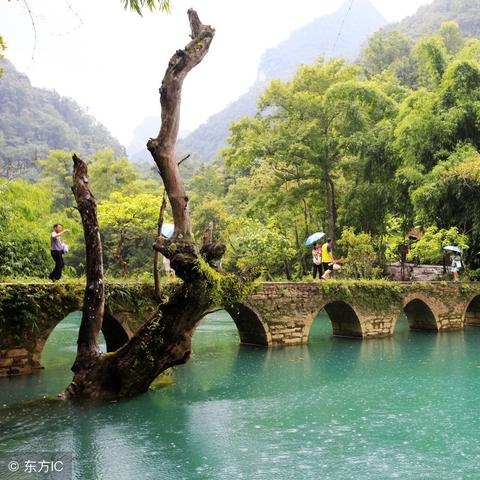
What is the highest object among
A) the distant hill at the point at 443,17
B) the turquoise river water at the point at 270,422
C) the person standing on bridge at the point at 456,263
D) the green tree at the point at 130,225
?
the distant hill at the point at 443,17

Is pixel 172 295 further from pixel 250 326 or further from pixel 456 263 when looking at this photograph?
pixel 456 263

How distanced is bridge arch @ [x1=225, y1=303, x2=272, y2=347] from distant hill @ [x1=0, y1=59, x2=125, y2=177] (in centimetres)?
3846

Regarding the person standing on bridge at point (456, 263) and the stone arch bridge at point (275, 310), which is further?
the person standing on bridge at point (456, 263)

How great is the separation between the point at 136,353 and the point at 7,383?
332cm

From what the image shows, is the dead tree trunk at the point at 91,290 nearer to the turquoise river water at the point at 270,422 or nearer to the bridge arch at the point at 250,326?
the turquoise river water at the point at 270,422

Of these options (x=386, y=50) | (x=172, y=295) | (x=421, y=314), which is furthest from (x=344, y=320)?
(x=386, y=50)

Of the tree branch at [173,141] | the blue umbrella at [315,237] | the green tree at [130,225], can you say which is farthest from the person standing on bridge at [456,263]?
the tree branch at [173,141]

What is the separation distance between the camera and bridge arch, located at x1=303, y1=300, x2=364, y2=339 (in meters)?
15.7

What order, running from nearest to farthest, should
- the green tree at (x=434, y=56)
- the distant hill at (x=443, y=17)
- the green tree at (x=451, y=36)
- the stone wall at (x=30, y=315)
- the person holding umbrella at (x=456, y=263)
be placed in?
1. the stone wall at (x=30, y=315)
2. the person holding umbrella at (x=456, y=263)
3. the green tree at (x=434, y=56)
4. the green tree at (x=451, y=36)
5. the distant hill at (x=443, y=17)

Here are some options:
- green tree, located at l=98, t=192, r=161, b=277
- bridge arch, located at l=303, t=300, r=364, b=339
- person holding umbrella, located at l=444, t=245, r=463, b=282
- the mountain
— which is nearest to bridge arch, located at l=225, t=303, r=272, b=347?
bridge arch, located at l=303, t=300, r=364, b=339

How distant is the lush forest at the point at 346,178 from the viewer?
17.9 metres

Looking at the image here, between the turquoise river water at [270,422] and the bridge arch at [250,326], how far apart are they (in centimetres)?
109

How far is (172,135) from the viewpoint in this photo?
741cm

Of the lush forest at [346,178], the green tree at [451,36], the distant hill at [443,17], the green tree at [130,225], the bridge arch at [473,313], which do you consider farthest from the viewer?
the distant hill at [443,17]
